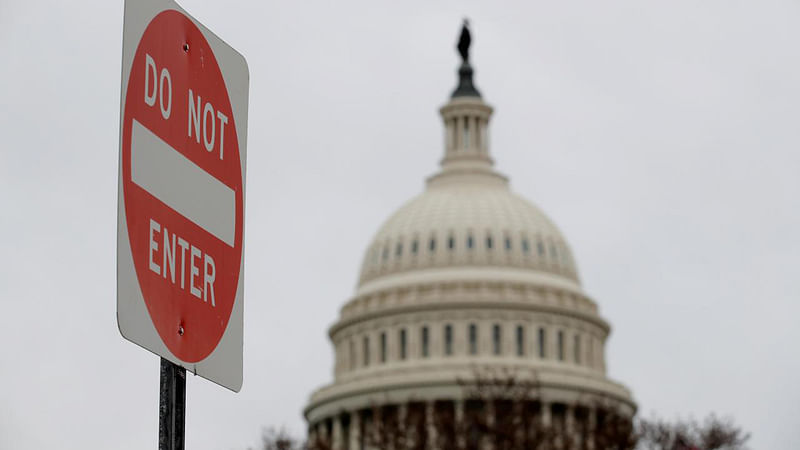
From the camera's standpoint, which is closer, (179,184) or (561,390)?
(179,184)

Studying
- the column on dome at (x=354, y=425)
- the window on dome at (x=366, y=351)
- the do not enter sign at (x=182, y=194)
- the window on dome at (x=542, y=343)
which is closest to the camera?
the do not enter sign at (x=182, y=194)

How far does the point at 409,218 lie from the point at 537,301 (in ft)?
42.9

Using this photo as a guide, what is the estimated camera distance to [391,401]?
15100cm

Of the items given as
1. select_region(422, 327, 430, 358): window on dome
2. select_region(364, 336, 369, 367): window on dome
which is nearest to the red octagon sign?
select_region(422, 327, 430, 358): window on dome

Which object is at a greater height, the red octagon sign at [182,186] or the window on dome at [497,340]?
the window on dome at [497,340]

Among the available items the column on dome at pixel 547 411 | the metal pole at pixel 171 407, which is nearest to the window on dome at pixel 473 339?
the column on dome at pixel 547 411

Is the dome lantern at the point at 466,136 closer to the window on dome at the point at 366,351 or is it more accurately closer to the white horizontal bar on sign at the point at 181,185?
the window on dome at the point at 366,351

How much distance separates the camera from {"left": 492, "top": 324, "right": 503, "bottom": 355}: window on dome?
160 metres

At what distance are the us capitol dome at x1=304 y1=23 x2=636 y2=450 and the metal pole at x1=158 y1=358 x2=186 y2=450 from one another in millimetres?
145342

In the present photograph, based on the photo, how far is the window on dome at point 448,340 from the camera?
158625 mm

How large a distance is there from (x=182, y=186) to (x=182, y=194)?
0.02m

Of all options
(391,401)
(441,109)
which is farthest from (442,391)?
(441,109)

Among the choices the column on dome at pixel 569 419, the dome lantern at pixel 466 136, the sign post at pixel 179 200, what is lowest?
the sign post at pixel 179 200

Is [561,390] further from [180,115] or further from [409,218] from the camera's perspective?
[180,115]
